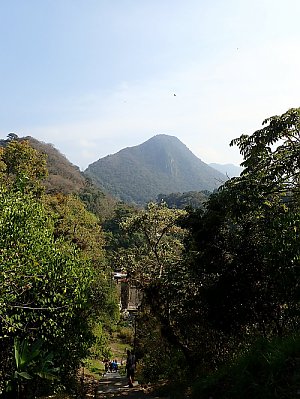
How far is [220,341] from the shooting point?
397 inches

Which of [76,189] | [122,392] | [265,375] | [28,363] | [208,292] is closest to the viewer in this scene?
[265,375]

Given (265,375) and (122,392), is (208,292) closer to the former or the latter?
(265,375)

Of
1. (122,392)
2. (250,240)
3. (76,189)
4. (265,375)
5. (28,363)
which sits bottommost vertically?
(122,392)

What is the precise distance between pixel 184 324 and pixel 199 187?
189m

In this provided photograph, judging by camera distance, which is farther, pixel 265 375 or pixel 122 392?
pixel 122 392

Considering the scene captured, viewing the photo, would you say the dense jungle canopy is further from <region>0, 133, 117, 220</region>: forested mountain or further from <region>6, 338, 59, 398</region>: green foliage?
<region>0, 133, 117, 220</region>: forested mountain

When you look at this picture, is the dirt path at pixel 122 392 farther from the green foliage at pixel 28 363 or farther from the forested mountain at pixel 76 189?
the forested mountain at pixel 76 189

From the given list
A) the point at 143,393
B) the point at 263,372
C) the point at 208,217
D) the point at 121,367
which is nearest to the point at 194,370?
the point at 143,393

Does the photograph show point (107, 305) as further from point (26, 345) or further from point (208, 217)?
point (208, 217)

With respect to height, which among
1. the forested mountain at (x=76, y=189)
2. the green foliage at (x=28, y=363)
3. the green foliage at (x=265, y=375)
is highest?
the forested mountain at (x=76, y=189)

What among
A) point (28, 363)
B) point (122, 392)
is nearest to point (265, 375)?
point (28, 363)

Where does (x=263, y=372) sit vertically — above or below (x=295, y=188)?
below

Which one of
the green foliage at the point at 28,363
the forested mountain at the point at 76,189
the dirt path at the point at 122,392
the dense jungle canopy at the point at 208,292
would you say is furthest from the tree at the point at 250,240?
the forested mountain at the point at 76,189

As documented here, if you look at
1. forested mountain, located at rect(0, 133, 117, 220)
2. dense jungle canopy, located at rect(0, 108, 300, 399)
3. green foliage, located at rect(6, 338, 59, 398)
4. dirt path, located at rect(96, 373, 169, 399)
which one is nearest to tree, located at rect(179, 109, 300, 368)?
dense jungle canopy, located at rect(0, 108, 300, 399)
